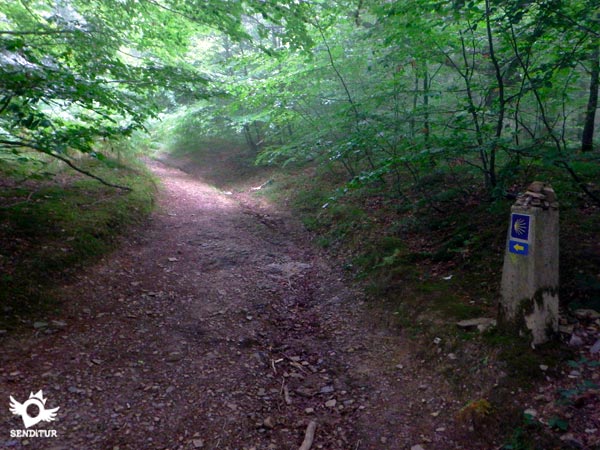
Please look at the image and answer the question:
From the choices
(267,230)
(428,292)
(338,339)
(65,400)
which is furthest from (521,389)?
(267,230)

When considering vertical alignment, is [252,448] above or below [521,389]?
below

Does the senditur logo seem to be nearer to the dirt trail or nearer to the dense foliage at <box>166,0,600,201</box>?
the dirt trail

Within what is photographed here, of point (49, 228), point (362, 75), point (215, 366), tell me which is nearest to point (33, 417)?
point (215, 366)

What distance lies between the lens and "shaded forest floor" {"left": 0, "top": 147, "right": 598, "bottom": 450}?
3191 millimetres

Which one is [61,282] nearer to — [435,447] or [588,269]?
[435,447]

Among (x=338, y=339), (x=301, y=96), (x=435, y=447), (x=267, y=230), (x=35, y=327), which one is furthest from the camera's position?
(x=301, y=96)

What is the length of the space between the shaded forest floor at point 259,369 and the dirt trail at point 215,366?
0.05 feet

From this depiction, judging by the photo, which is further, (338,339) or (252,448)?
(338,339)

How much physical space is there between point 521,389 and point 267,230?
686 cm

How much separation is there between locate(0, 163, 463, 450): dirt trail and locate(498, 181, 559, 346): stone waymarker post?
111cm

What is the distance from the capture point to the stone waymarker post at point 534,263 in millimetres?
3336

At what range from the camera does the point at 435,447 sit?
3.12 metres

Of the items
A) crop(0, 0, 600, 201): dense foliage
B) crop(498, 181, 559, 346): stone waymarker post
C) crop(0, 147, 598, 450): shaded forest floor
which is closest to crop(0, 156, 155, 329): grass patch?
crop(0, 147, 598, 450): shaded forest floor

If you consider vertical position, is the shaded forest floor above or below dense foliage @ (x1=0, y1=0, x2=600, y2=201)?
below
